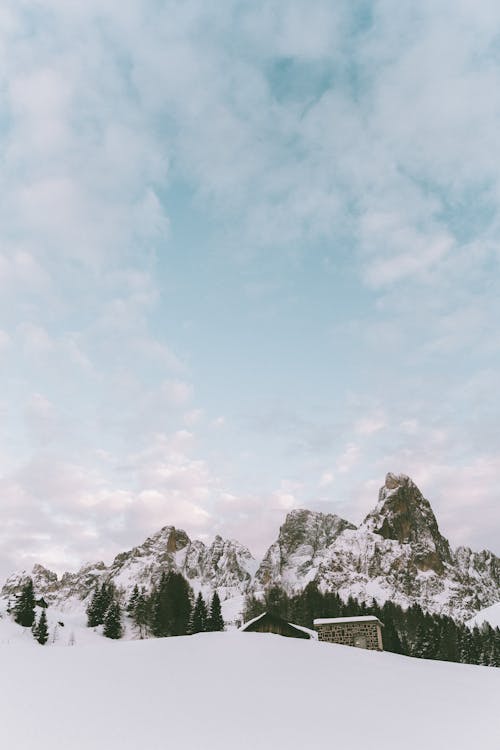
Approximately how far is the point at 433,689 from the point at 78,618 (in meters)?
70.2

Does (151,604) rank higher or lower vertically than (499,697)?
higher

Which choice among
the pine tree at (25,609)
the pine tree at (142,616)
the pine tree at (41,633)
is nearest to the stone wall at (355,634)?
the pine tree at (142,616)

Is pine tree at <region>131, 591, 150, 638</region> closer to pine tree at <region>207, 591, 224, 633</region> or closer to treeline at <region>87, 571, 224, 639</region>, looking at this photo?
treeline at <region>87, 571, 224, 639</region>

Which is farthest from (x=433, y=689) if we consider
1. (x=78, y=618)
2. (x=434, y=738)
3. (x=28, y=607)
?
(x=78, y=618)

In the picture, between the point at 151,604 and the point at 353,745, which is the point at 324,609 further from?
the point at 353,745

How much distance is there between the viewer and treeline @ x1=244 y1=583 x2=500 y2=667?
248 feet

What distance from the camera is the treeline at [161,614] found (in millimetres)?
65787

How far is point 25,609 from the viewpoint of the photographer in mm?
65312

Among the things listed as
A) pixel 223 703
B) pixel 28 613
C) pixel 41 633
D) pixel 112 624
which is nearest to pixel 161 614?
pixel 112 624

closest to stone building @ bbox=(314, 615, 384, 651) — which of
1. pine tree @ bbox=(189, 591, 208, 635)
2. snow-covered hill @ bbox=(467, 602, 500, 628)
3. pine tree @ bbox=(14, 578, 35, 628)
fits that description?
pine tree @ bbox=(189, 591, 208, 635)

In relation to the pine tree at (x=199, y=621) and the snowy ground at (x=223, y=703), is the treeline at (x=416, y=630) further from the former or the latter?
the snowy ground at (x=223, y=703)

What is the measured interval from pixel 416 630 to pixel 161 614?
58359 millimetres

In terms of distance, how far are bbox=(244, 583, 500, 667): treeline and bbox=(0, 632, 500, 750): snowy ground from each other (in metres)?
53.6

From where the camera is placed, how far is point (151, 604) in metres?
77.2
